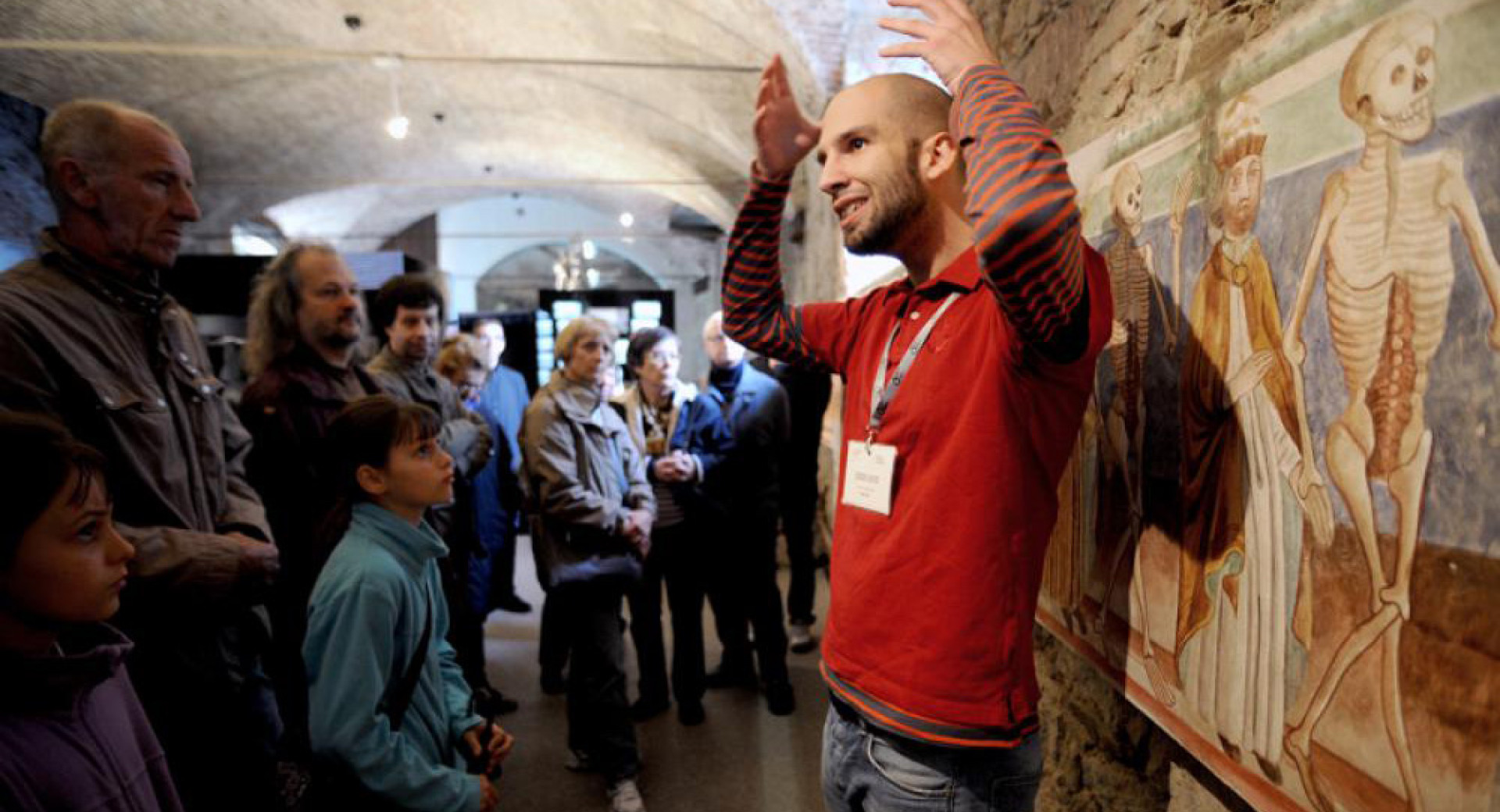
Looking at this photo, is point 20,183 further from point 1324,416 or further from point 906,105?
point 1324,416

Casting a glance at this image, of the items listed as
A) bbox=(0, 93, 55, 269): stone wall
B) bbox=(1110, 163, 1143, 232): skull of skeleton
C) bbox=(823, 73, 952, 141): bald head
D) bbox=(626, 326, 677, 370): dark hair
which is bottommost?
bbox=(626, 326, 677, 370): dark hair

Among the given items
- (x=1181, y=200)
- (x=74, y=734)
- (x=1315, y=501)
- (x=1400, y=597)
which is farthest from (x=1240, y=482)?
(x=74, y=734)

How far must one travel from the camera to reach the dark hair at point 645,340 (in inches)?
152

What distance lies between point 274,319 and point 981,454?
2.34m

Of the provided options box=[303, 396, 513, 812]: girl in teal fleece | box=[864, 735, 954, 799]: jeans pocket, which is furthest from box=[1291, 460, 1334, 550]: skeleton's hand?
box=[303, 396, 513, 812]: girl in teal fleece

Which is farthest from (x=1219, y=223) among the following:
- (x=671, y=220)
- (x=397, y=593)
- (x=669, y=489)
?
(x=671, y=220)

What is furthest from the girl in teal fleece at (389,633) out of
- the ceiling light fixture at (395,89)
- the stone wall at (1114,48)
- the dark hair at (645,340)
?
the ceiling light fixture at (395,89)

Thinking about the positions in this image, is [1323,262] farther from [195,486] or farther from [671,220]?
[671,220]

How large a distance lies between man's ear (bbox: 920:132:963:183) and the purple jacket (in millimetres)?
1514

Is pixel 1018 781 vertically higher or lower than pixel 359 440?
lower

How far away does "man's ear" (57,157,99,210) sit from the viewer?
163 cm

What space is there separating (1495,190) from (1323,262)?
22 cm

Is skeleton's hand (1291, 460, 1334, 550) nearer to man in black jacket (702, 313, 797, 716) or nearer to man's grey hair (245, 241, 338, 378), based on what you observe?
man's grey hair (245, 241, 338, 378)

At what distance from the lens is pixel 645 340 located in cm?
388
